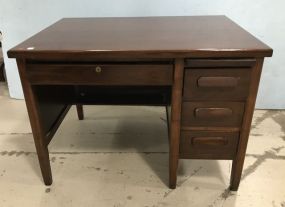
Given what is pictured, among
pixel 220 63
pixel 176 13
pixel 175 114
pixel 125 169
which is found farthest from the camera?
pixel 176 13

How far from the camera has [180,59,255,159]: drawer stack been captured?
94 cm

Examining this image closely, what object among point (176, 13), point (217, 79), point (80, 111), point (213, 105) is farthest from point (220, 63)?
point (80, 111)

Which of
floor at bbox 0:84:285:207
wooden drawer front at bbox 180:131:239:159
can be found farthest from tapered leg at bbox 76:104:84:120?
wooden drawer front at bbox 180:131:239:159

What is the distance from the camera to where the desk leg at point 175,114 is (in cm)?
95

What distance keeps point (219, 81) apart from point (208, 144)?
284 millimetres

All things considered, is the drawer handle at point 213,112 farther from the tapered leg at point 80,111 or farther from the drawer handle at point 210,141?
the tapered leg at point 80,111

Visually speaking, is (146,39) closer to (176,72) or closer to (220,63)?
(176,72)

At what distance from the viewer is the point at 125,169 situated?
136cm

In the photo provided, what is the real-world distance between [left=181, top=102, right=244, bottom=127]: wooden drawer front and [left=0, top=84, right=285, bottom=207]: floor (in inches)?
14.6

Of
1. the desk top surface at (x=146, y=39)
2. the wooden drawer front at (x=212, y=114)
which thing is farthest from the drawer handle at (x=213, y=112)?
the desk top surface at (x=146, y=39)

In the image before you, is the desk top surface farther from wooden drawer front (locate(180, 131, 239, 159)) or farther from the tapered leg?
the tapered leg

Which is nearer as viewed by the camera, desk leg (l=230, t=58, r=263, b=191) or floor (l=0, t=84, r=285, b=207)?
desk leg (l=230, t=58, r=263, b=191)

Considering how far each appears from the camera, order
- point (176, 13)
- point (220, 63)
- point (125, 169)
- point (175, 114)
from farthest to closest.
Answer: point (176, 13)
point (125, 169)
point (175, 114)
point (220, 63)

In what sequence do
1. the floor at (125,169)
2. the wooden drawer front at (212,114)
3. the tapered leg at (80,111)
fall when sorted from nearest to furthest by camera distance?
the wooden drawer front at (212,114), the floor at (125,169), the tapered leg at (80,111)
